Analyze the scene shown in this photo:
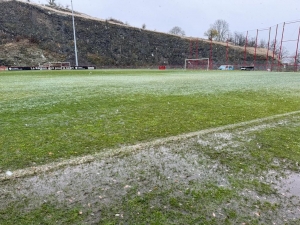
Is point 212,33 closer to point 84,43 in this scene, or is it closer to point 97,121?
point 84,43

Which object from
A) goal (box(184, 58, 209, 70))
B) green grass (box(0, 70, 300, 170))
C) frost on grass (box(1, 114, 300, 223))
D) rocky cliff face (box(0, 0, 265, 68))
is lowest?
frost on grass (box(1, 114, 300, 223))

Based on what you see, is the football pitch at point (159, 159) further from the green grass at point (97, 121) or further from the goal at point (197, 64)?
the goal at point (197, 64)

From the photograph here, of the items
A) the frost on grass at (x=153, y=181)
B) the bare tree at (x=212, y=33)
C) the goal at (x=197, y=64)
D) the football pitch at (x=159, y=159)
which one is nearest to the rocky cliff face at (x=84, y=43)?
the goal at (x=197, y=64)

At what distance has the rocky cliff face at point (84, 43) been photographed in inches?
1528

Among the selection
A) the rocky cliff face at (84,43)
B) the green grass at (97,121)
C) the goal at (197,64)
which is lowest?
the green grass at (97,121)

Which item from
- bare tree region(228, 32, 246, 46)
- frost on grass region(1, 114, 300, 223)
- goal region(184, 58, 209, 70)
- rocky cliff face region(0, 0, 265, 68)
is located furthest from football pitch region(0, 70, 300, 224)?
bare tree region(228, 32, 246, 46)

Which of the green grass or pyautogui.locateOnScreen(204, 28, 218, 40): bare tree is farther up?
pyautogui.locateOnScreen(204, 28, 218, 40): bare tree

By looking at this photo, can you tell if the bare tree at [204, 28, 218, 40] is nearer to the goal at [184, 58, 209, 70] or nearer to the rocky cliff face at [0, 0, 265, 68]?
the rocky cliff face at [0, 0, 265, 68]

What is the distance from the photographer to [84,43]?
45.5 meters

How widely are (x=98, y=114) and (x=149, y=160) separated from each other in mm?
2456

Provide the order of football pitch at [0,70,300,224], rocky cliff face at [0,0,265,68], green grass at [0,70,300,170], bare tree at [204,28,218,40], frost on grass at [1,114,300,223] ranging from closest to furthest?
football pitch at [0,70,300,224]
frost on grass at [1,114,300,223]
green grass at [0,70,300,170]
rocky cliff face at [0,0,265,68]
bare tree at [204,28,218,40]

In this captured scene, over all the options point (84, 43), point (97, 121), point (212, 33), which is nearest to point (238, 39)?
point (212, 33)

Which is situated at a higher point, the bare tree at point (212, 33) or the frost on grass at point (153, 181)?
the bare tree at point (212, 33)

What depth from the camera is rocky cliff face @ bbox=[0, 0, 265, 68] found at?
127ft
